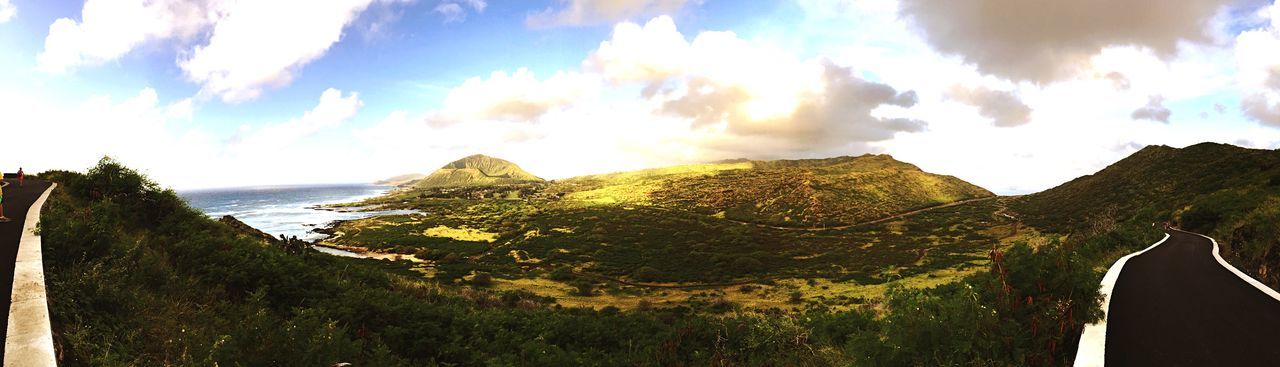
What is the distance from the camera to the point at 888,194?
589ft

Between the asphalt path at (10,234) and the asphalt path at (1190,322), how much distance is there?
44.9 feet

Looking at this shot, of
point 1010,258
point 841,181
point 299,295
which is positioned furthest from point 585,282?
point 841,181

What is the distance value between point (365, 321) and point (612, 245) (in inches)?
3148

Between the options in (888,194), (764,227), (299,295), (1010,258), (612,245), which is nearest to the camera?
(1010,258)

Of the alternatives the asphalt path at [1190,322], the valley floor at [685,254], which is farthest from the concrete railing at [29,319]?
the valley floor at [685,254]

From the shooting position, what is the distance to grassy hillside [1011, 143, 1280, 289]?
15656 mm

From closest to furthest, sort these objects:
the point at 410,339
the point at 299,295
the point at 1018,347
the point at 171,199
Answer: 1. the point at 1018,347
2. the point at 410,339
3. the point at 299,295
4. the point at 171,199

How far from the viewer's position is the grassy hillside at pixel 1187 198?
616 inches

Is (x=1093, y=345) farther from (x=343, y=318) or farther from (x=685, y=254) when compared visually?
(x=685, y=254)

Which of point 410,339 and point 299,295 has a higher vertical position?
point 299,295

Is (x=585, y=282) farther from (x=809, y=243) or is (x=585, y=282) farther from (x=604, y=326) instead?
(x=809, y=243)

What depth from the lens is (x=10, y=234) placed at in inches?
383

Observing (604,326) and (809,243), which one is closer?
(604,326)

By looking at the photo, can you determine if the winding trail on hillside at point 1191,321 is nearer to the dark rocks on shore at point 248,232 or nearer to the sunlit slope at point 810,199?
the dark rocks on shore at point 248,232
